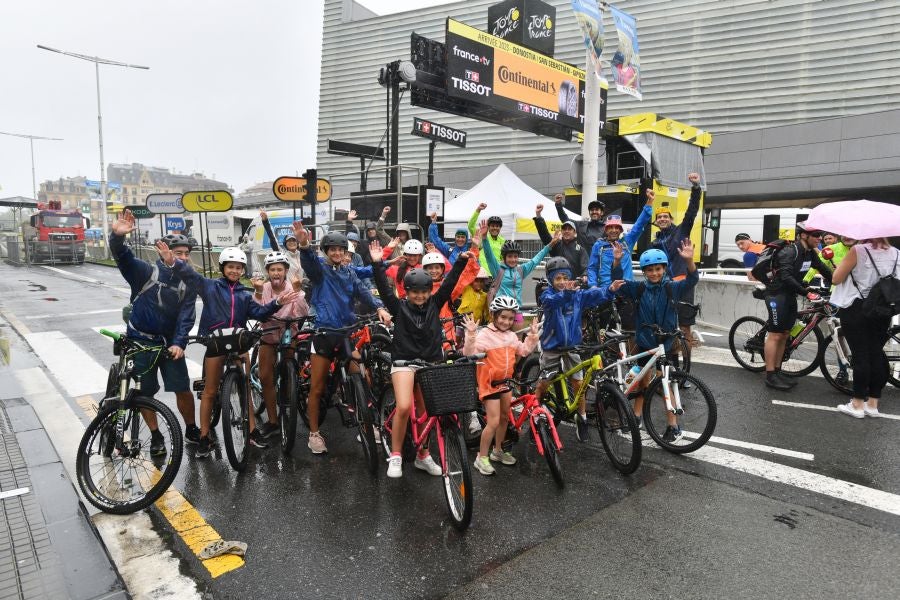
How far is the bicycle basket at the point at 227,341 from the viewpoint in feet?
15.4

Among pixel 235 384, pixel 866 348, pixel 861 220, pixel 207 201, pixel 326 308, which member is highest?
pixel 207 201

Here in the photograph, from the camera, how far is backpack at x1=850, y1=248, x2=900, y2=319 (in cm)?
536

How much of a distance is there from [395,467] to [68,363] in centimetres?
668

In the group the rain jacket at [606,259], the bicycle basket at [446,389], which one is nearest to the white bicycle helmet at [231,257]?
the bicycle basket at [446,389]

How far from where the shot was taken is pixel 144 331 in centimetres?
470

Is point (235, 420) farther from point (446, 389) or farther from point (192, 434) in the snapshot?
point (446, 389)

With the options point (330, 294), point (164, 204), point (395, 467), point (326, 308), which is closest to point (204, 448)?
point (326, 308)

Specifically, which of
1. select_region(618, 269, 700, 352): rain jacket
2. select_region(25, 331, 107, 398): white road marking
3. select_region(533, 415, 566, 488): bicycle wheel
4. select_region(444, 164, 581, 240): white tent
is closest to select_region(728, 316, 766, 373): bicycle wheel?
select_region(618, 269, 700, 352): rain jacket

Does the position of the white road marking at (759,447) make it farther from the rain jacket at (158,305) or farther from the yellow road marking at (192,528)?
the rain jacket at (158,305)

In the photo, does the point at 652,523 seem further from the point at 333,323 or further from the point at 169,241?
the point at 169,241

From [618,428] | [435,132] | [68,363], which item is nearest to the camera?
[618,428]

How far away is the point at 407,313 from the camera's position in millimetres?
4406

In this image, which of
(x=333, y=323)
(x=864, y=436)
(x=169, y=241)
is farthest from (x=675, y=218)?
(x=169, y=241)

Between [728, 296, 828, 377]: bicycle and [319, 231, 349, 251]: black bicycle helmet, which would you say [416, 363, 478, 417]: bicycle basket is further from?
[728, 296, 828, 377]: bicycle
